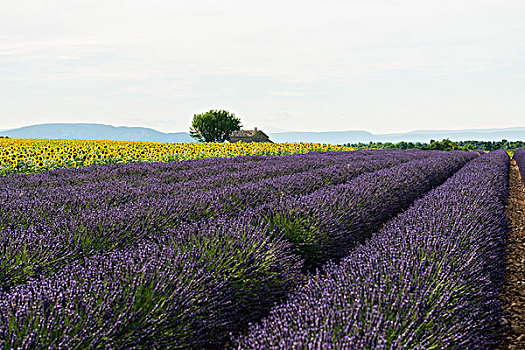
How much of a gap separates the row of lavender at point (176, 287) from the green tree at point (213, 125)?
44708 mm

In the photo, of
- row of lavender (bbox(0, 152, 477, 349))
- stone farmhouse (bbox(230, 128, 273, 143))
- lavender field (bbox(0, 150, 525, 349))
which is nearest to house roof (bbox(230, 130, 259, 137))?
stone farmhouse (bbox(230, 128, 273, 143))

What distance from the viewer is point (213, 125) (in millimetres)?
48156

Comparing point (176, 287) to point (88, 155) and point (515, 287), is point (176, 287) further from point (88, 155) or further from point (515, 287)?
point (88, 155)

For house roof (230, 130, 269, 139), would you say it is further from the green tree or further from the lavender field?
the lavender field

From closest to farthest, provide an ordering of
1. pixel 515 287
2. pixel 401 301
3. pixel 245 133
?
pixel 401 301
pixel 515 287
pixel 245 133

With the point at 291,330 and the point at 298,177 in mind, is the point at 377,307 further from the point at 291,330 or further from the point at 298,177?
the point at 298,177

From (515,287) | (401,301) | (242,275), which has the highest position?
(401,301)

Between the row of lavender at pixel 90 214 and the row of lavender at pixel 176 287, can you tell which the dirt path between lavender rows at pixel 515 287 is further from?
the row of lavender at pixel 90 214

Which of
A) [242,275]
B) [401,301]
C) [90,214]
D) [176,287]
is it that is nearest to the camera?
[401,301]

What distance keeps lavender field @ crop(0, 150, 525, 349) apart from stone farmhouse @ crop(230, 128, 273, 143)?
A: 4140cm

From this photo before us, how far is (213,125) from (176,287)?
153 feet

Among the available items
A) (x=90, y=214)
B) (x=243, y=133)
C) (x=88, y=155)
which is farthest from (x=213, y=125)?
(x=90, y=214)

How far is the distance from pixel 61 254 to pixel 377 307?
7.41 feet

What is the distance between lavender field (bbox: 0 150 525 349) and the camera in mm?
1875
